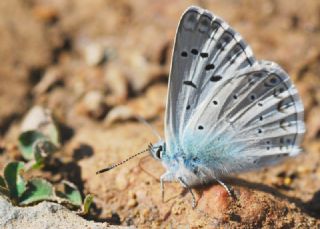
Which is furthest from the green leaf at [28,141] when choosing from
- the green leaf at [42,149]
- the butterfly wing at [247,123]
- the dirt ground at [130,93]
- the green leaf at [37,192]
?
the butterfly wing at [247,123]

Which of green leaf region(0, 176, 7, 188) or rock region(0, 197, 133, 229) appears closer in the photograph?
rock region(0, 197, 133, 229)

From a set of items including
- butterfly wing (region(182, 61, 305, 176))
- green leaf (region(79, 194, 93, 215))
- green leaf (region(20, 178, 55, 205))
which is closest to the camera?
green leaf (region(79, 194, 93, 215))

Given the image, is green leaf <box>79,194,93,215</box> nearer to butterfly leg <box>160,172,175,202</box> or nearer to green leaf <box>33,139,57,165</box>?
butterfly leg <box>160,172,175,202</box>

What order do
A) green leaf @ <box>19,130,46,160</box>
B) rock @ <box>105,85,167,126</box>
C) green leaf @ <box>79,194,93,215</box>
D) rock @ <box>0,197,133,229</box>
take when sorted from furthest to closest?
1. rock @ <box>105,85,167,126</box>
2. green leaf @ <box>19,130,46,160</box>
3. green leaf @ <box>79,194,93,215</box>
4. rock @ <box>0,197,133,229</box>

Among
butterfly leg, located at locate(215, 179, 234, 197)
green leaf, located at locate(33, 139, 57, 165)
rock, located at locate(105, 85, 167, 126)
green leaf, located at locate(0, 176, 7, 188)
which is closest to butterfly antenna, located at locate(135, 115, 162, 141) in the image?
rock, located at locate(105, 85, 167, 126)

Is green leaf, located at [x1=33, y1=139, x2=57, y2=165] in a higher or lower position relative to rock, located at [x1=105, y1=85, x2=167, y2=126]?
lower

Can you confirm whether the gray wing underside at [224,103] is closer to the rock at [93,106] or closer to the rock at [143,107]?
the rock at [143,107]

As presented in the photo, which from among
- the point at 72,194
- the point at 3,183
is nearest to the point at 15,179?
the point at 3,183
